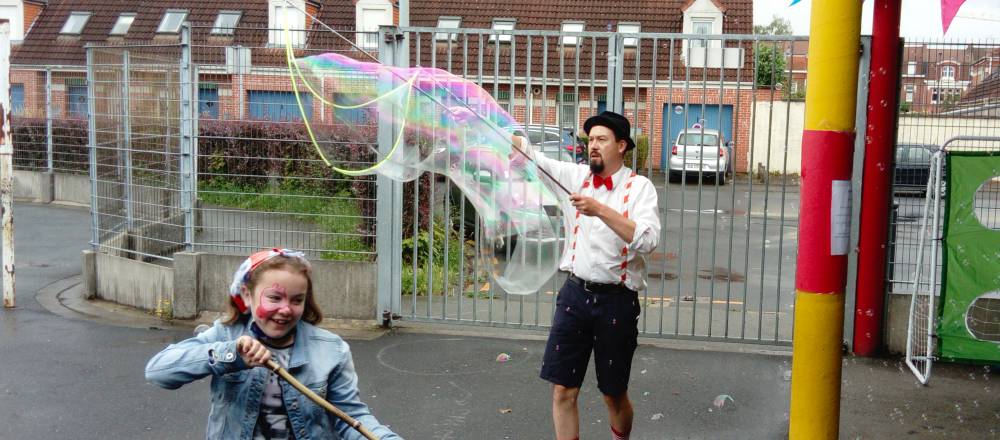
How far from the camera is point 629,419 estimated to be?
537 centimetres

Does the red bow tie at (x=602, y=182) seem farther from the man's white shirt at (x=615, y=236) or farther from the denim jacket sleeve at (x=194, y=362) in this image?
the denim jacket sleeve at (x=194, y=362)

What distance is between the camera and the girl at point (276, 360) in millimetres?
3156

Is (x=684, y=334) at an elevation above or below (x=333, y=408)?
below

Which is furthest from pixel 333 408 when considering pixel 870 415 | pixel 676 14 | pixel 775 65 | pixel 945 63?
pixel 676 14

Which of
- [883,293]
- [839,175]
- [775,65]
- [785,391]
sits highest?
[775,65]

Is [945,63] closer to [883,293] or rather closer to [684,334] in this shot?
[883,293]

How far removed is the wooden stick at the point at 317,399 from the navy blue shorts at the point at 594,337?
2155 millimetres

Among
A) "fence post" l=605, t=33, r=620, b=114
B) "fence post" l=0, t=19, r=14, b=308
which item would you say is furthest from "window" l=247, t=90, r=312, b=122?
"fence post" l=605, t=33, r=620, b=114

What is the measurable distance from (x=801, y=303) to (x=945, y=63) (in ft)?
15.7

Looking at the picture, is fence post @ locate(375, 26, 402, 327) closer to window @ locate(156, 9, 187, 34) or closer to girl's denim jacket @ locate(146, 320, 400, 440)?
girl's denim jacket @ locate(146, 320, 400, 440)

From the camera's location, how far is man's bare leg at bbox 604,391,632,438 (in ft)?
17.3

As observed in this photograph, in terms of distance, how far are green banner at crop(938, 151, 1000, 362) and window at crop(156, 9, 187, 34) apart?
33.2m

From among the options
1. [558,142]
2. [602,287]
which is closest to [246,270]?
[602,287]

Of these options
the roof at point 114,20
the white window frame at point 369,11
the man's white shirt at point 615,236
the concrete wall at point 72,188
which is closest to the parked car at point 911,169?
the man's white shirt at point 615,236
